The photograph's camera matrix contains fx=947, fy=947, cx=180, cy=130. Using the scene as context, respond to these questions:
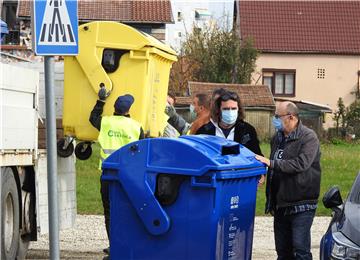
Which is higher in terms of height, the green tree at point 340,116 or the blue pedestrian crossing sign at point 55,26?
the blue pedestrian crossing sign at point 55,26

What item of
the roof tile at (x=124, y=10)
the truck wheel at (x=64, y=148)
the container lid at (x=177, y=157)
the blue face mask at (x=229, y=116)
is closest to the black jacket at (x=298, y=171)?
the blue face mask at (x=229, y=116)

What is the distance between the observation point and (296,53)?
54.9 meters

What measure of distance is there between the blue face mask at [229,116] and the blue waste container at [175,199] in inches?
48.0

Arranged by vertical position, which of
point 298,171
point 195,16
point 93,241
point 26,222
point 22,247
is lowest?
point 93,241

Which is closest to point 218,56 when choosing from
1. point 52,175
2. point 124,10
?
point 124,10

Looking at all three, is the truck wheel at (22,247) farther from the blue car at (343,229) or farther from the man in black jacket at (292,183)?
the blue car at (343,229)

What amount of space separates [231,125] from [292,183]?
955 millimetres

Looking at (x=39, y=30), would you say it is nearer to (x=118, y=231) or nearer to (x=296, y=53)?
(x=118, y=231)

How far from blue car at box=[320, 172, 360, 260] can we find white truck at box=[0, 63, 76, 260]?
324 centimetres

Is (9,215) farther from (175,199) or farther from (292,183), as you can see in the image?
(292,183)

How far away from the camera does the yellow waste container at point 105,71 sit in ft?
35.9

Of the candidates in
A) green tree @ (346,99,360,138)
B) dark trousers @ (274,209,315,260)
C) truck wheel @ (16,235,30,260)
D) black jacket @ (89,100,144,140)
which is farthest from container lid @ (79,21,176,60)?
green tree @ (346,99,360,138)

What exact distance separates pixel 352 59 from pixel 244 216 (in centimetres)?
4857

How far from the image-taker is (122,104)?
1025 cm
